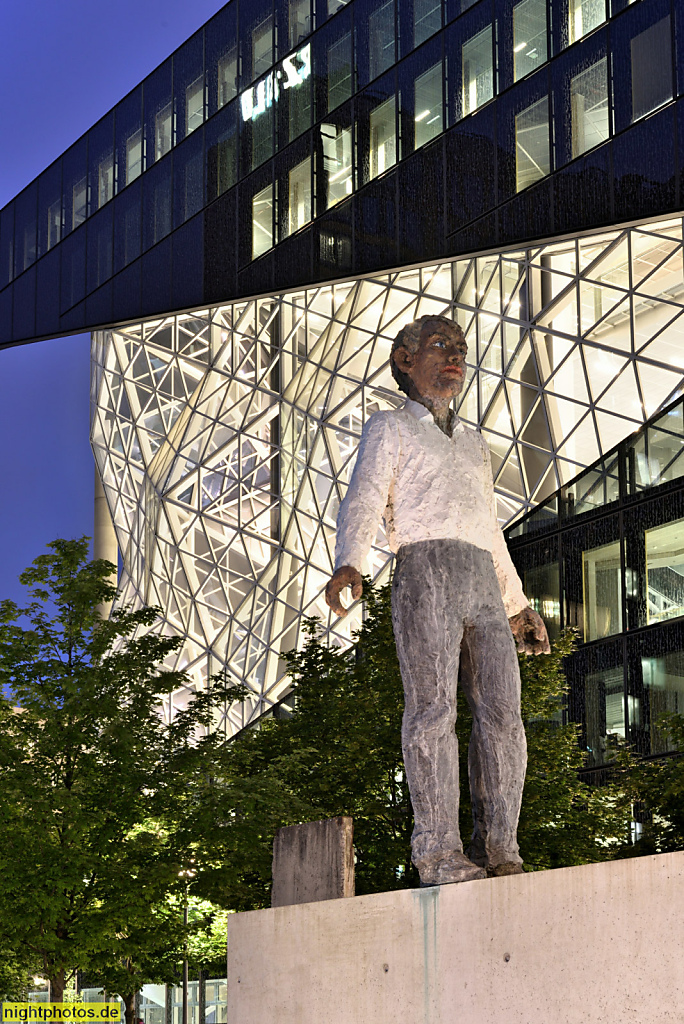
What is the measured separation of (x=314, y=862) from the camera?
24.4 ft

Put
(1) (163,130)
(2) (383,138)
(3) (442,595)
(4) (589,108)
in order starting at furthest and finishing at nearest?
1. (1) (163,130)
2. (2) (383,138)
3. (4) (589,108)
4. (3) (442,595)

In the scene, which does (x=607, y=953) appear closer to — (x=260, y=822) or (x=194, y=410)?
(x=260, y=822)

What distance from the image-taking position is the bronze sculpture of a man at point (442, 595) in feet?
23.0

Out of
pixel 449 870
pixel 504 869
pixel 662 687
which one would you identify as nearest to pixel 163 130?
pixel 662 687

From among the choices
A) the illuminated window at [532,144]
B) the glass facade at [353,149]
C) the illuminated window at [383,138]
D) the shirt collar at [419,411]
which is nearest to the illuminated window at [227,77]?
the glass facade at [353,149]

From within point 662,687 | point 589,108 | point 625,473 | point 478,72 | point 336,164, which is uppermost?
point 478,72

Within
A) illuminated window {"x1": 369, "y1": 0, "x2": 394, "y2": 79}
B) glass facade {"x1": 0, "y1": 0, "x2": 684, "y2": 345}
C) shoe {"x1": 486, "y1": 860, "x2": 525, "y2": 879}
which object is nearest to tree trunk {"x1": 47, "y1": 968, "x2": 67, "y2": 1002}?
shoe {"x1": 486, "y1": 860, "x2": 525, "y2": 879}

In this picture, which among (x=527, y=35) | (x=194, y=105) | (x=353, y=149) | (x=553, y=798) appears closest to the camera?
(x=553, y=798)

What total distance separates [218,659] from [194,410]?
9.01m

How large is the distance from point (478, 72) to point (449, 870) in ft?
79.5

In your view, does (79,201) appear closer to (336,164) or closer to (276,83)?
(276,83)

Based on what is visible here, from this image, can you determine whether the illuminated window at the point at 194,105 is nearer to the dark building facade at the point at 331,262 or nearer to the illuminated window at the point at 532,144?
the dark building facade at the point at 331,262

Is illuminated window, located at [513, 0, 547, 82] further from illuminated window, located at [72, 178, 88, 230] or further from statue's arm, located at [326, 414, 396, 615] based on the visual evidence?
statue's arm, located at [326, 414, 396, 615]

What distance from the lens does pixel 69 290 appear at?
1596 inches
